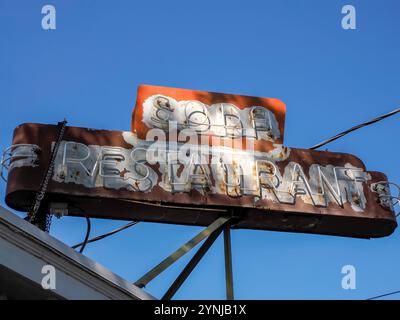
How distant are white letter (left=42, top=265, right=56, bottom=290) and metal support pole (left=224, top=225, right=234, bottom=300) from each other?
3076 millimetres

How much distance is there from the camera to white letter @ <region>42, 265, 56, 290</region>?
19.9ft

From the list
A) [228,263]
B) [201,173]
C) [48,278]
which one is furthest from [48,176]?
[48,278]

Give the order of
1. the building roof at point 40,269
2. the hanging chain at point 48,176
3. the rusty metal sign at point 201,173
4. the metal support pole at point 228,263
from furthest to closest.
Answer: the rusty metal sign at point 201,173 < the metal support pole at point 228,263 < the hanging chain at point 48,176 < the building roof at point 40,269

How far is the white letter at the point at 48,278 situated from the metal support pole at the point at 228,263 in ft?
10.1

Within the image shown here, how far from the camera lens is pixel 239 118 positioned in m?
10.5

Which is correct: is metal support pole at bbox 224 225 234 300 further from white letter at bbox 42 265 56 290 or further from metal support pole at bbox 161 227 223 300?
white letter at bbox 42 265 56 290

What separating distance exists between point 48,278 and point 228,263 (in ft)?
11.4

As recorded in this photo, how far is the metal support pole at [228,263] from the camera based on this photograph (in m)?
8.84

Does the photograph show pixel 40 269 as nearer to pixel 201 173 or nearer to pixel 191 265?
pixel 191 265

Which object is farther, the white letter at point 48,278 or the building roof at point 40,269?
the white letter at point 48,278

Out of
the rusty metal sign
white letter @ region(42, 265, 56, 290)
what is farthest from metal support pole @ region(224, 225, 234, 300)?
white letter @ region(42, 265, 56, 290)

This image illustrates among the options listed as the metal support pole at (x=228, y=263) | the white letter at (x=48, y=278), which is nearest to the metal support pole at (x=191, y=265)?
the metal support pole at (x=228, y=263)

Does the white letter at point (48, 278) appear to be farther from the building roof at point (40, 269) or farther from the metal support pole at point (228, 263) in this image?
the metal support pole at point (228, 263)

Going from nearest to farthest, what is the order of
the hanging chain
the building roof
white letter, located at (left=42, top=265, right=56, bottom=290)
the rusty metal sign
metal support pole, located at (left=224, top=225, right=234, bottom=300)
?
the building roof → white letter, located at (left=42, top=265, right=56, bottom=290) → the hanging chain → metal support pole, located at (left=224, top=225, right=234, bottom=300) → the rusty metal sign
